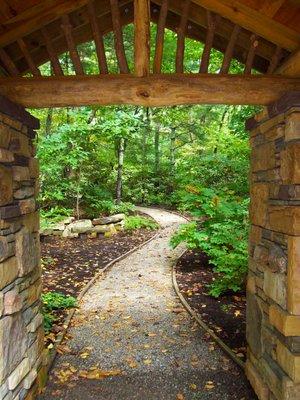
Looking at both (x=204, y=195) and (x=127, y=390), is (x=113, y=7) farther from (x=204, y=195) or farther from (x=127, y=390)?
(x=204, y=195)

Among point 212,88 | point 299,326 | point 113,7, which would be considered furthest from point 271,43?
point 299,326

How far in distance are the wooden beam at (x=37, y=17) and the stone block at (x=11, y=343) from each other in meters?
2.56

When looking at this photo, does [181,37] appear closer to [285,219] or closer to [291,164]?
[291,164]

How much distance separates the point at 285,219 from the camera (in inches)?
117

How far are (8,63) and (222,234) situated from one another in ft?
16.7

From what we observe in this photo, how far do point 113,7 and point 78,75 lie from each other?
69cm

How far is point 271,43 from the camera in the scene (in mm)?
3475

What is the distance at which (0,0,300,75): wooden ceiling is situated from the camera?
9.87ft

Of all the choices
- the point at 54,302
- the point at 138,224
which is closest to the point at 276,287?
the point at 54,302

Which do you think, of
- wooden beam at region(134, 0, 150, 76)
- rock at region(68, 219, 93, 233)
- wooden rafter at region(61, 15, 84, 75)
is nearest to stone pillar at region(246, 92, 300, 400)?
wooden beam at region(134, 0, 150, 76)

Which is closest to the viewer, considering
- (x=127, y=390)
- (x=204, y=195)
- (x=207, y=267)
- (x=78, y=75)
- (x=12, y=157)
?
(x=12, y=157)

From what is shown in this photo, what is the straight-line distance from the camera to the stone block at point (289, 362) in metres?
2.85

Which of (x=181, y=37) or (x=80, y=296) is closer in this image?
(x=181, y=37)

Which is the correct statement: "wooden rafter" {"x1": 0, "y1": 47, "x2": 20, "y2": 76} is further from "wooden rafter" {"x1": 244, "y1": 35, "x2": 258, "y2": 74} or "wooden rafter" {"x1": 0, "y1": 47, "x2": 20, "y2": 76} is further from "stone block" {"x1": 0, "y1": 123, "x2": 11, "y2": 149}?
"wooden rafter" {"x1": 244, "y1": 35, "x2": 258, "y2": 74}
